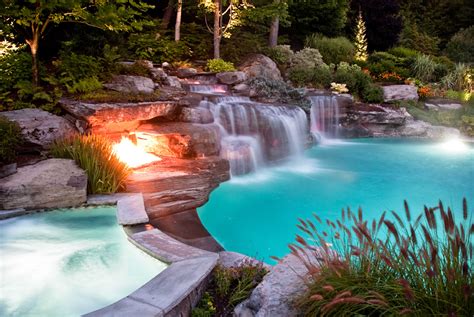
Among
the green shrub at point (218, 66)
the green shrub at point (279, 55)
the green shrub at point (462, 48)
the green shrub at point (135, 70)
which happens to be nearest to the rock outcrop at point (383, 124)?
the green shrub at point (279, 55)

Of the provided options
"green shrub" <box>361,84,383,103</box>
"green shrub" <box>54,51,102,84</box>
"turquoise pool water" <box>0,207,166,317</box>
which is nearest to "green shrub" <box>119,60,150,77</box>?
"green shrub" <box>54,51,102,84</box>

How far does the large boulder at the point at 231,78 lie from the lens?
36.7ft

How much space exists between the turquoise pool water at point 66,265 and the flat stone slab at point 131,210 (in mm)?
115

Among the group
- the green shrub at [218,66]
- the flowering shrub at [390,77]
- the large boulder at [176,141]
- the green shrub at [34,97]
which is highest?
the green shrub at [218,66]

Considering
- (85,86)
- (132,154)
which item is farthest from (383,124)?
(85,86)

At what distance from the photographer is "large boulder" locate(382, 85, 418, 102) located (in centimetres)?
1345

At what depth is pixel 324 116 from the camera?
39.2ft

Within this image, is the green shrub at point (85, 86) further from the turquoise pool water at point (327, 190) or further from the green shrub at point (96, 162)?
the turquoise pool water at point (327, 190)

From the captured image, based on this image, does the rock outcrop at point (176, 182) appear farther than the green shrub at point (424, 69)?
No

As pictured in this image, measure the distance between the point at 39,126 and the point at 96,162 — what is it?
1.43m

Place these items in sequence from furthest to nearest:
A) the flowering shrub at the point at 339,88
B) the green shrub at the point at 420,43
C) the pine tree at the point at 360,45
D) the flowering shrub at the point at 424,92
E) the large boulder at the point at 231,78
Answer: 1. the green shrub at the point at 420,43
2. the pine tree at the point at 360,45
3. the flowering shrub at the point at 424,92
4. the flowering shrub at the point at 339,88
5. the large boulder at the point at 231,78

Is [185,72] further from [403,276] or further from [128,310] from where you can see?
[403,276]

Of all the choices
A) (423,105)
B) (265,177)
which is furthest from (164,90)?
(423,105)

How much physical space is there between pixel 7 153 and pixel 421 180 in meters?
7.43
